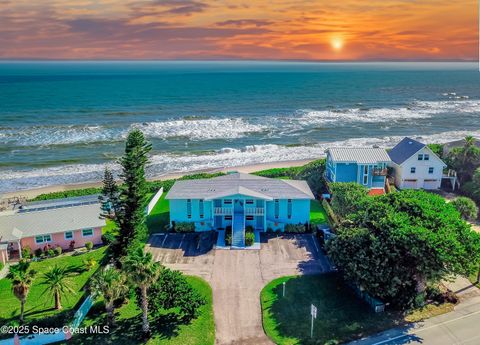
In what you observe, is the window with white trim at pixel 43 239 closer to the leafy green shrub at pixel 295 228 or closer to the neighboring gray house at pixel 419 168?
the leafy green shrub at pixel 295 228

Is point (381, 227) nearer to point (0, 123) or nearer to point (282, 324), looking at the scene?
point (282, 324)

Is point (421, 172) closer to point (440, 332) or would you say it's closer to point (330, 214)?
point (330, 214)

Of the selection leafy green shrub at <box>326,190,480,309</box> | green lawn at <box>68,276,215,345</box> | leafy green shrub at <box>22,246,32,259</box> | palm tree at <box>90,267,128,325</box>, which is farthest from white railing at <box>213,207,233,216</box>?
leafy green shrub at <box>22,246,32,259</box>

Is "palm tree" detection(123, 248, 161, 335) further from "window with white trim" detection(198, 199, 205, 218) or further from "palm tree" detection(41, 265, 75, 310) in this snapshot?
"window with white trim" detection(198, 199, 205, 218)

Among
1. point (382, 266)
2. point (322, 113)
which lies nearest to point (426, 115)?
point (322, 113)

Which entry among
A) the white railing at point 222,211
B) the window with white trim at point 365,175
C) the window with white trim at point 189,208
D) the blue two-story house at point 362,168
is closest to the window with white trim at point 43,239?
the window with white trim at point 189,208

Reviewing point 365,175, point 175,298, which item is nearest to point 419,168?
point 365,175
